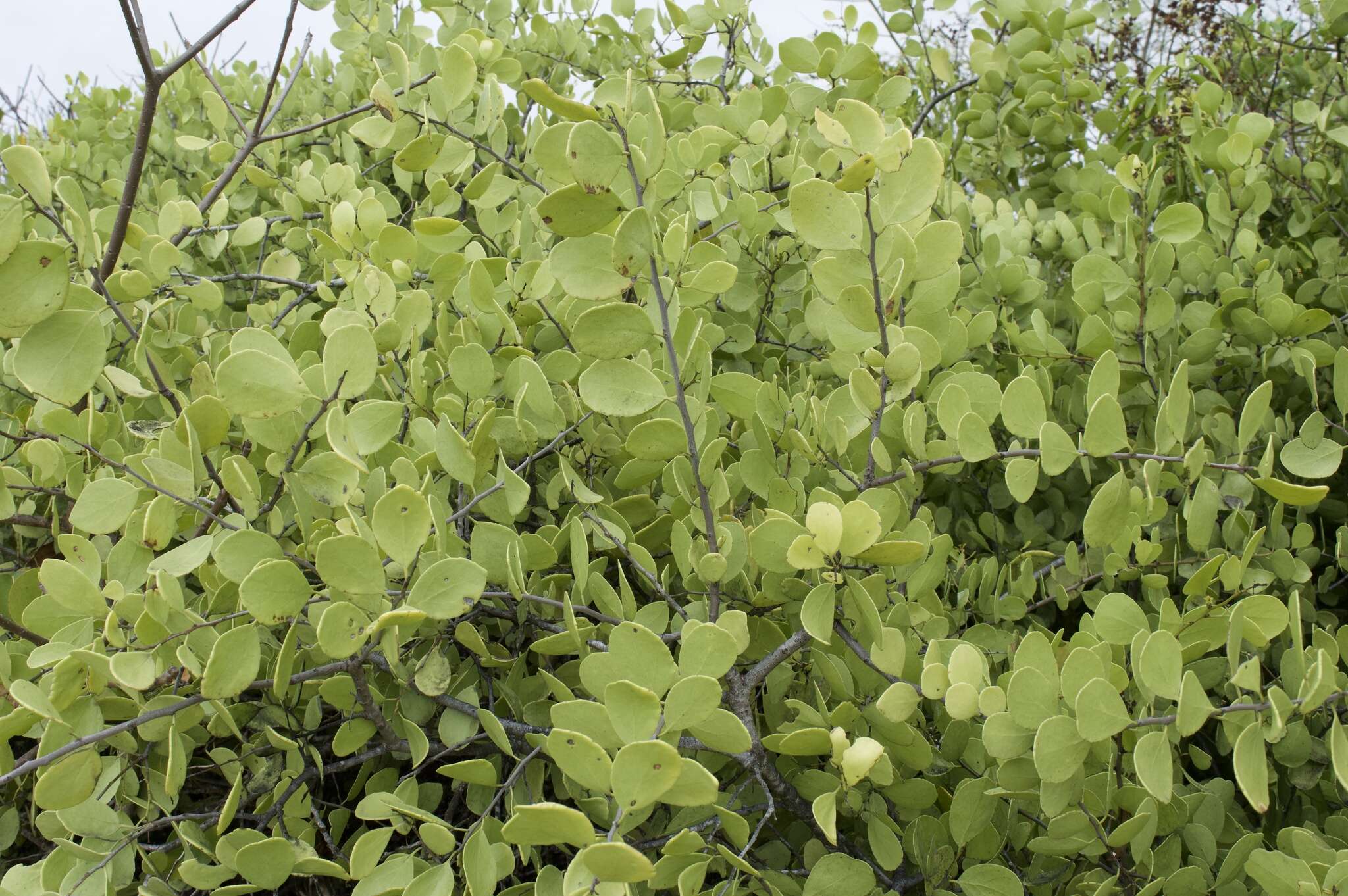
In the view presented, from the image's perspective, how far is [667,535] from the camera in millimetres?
1071

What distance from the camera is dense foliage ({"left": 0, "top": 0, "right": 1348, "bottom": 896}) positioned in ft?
2.36

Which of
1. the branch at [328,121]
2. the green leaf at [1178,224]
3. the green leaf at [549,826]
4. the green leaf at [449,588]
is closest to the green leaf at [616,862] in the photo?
the green leaf at [549,826]

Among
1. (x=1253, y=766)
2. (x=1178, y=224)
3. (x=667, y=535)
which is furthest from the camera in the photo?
(x=1178, y=224)

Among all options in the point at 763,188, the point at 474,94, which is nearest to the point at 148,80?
the point at 474,94

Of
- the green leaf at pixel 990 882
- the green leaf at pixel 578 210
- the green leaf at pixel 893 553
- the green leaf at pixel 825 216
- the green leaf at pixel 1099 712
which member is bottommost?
the green leaf at pixel 990 882

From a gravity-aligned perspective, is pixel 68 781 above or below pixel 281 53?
below

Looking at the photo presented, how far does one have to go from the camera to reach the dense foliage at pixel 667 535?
72cm

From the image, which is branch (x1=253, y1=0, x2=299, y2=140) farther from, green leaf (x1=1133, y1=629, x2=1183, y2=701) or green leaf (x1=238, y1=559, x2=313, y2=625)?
green leaf (x1=1133, y1=629, x2=1183, y2=701)

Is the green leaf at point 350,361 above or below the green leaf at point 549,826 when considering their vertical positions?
above

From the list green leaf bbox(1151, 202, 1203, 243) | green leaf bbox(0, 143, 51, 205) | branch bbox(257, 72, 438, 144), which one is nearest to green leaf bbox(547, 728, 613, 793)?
green leaf bbox(0, 143, 51, 205)

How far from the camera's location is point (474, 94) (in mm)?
1599

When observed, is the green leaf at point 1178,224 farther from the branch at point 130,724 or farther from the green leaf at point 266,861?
the green leaf at point 266,861

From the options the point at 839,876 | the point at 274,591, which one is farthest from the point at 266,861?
the point at 839,876

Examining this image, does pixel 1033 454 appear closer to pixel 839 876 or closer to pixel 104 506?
pixel 839 876
